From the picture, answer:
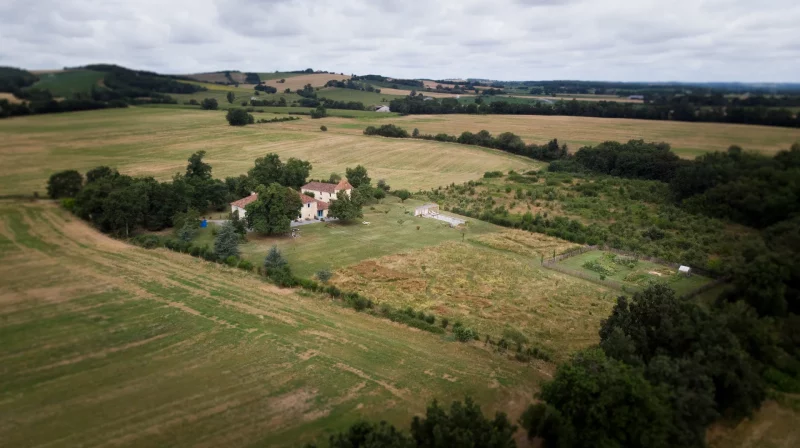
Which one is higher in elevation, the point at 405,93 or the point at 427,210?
the point at 405,93

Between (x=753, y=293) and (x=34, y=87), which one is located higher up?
(x=34, y=87)

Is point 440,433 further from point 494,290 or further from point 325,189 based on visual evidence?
point 325,189

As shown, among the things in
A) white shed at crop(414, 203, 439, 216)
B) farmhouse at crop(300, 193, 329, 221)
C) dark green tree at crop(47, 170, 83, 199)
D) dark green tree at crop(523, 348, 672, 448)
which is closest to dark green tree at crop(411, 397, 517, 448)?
dark green tree at crop(523, 348, 672, 448)

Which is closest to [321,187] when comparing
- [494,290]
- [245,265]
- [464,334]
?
[245,265]

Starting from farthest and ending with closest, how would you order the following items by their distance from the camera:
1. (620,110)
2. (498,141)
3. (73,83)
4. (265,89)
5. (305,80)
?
(305,80) → (265,89) → (620,110) → (498,141) → (73,83)

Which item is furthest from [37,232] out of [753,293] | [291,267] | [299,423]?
[753,293]

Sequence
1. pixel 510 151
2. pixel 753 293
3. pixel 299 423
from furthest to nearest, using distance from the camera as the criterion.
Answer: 1. pixel 510 151
2. pixel 753 293
3. pixel 299 423

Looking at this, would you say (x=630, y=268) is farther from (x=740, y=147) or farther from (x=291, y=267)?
(x=291, y=267)

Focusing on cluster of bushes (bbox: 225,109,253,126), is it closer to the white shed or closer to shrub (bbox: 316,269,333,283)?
the white shed

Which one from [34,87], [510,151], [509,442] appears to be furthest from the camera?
[510,151]
